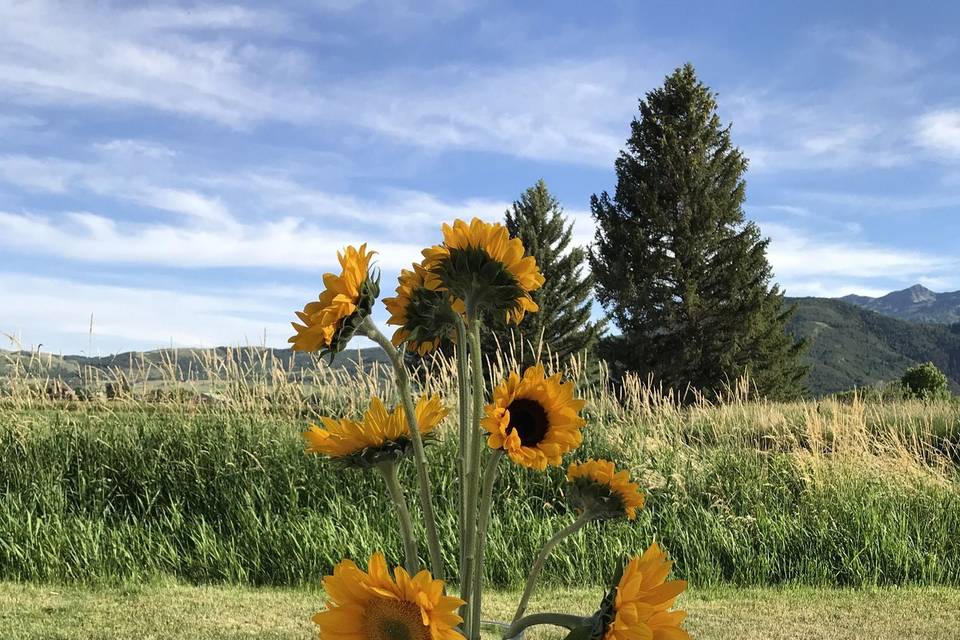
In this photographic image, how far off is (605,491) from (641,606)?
1.27 feet

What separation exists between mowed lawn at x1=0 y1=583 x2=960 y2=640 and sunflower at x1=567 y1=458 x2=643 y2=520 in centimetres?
206

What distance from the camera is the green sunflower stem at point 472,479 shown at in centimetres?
159

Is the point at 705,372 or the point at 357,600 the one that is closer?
the point at 357,600

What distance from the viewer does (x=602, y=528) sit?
4.82 m

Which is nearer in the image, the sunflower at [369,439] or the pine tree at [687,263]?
the sunflower at [369,439]

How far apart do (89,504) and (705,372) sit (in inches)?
710

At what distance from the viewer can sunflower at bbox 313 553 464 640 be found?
130cm

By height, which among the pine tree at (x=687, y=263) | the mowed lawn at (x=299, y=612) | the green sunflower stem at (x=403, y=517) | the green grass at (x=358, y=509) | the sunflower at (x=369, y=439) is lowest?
the mowed lawn at (x=299, y=612)

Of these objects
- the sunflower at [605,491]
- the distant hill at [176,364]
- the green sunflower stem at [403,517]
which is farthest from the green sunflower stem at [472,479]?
the distant hill at [176,364]

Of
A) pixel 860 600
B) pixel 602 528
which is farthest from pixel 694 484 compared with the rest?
pixel 860 600

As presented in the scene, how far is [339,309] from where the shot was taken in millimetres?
1485

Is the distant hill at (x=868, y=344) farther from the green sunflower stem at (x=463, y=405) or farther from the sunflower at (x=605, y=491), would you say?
the green sunflower stem at (x=463, y=405)

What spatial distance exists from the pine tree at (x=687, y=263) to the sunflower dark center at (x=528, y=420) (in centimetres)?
1957

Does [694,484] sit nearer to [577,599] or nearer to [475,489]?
[577,599]
